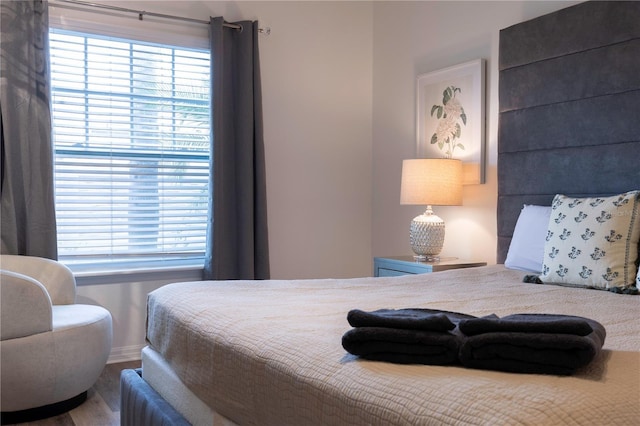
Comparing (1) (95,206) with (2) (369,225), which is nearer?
(1) (95,206)

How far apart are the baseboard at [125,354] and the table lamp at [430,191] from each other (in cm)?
192

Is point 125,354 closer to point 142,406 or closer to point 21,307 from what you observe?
point 21,307

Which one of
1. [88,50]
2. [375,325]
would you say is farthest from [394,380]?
[88,50]

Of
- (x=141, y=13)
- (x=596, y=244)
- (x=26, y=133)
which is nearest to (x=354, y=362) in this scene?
(x=596, y=244)

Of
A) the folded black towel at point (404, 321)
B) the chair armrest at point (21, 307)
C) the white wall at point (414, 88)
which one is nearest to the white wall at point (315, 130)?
the white wall at point (414, 88)

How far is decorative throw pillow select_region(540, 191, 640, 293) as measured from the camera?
8.39 feet

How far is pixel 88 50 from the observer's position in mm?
3902

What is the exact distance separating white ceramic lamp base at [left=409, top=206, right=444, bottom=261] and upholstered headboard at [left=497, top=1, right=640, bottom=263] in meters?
0.40

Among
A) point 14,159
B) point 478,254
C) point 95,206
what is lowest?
point 478,254

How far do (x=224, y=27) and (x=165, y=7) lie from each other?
0.40m

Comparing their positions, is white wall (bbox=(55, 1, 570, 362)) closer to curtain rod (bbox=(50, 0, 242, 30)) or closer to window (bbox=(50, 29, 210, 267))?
curtain rod (bbox=(50, 0, 242, 30))

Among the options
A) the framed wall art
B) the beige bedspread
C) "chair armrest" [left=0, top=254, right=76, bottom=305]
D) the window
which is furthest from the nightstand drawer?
"chair armrest" [left=0, top=254, right=76, bottom=305]

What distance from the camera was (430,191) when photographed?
3789mm

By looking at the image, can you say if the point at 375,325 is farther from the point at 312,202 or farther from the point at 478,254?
the point at 312,202
